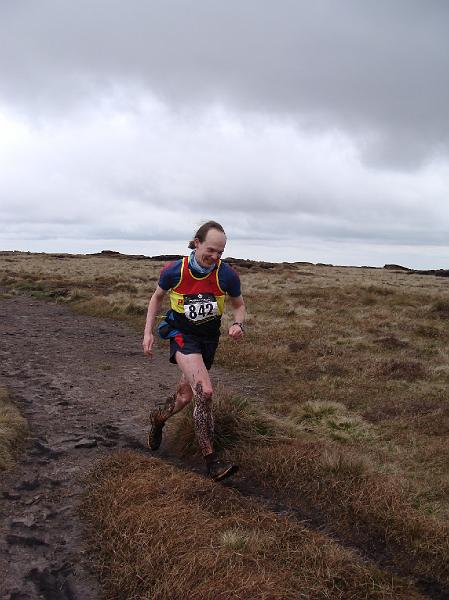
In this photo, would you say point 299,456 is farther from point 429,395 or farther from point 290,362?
point 290,362

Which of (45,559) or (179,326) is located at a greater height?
(179,326)

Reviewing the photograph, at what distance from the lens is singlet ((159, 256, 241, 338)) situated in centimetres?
530

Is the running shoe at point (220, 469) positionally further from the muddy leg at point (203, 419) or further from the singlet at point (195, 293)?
the singlet at point (195, 293)

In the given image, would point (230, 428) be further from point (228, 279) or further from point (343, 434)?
point (343, 434)

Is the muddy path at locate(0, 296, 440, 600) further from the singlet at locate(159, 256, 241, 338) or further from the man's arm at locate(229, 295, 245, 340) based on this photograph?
the singlet at locate(159, 256, 241, 338)

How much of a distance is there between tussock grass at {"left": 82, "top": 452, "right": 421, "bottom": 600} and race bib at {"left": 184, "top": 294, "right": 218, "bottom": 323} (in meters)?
1.61

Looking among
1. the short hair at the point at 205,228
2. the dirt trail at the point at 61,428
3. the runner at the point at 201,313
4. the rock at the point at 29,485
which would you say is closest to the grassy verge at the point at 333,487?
the runner at the point at 201,313

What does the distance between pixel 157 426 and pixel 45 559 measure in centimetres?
219

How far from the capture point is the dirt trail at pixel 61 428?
12.7ft

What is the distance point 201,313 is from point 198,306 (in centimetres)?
8

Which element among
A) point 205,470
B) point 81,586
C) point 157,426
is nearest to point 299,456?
point 205,470

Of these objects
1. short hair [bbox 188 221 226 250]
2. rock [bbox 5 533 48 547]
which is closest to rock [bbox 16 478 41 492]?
rock [bbox 5 533 48 547]

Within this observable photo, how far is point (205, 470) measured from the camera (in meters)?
5.58

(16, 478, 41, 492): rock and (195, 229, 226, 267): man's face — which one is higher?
(195, 229, 226, 267): man's face
